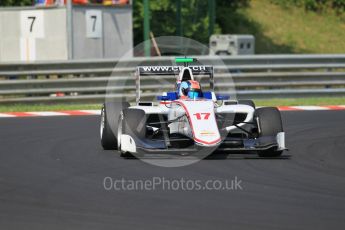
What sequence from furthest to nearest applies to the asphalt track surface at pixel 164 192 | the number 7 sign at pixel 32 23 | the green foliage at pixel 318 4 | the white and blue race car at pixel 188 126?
1. the green foliage at pixel 318 4
2. the number 7 sign at pixel 32 23
3. the white and blue race car at pixel 188 126
4. the asphalt track surface at pixel 164 192

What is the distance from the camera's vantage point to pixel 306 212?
287 inches

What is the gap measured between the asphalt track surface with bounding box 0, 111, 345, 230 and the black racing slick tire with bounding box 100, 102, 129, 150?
184 millimetres

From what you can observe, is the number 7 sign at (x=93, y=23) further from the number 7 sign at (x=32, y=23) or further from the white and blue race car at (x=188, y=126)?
the white and blue race car at (x=188, y=126)

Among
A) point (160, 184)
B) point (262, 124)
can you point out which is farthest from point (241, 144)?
point (160, 184)

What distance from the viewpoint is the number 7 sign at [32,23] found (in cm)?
2423

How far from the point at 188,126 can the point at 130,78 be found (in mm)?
8611

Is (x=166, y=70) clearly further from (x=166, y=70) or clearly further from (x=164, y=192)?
(x=164, y=192)

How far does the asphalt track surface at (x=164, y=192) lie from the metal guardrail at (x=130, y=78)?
6.00 meters


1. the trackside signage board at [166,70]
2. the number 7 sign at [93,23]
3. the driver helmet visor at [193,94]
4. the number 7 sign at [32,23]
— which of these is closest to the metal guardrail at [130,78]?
the number 7 sign at [93,23]

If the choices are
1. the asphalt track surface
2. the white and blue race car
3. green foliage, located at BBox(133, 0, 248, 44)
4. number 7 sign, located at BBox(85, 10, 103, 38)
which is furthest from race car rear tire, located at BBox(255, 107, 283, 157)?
green foliage, located at BBox(133, 0, 248, 44)

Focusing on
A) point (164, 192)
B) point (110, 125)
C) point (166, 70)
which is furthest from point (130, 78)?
point (164, 192)

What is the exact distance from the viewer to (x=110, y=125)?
1170 cm

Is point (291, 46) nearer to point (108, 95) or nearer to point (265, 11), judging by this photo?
point (265, 11)

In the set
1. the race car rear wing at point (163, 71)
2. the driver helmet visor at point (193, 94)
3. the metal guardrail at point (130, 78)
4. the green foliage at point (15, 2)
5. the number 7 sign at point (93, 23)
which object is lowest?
the metal guardrail at point (130, 78)
